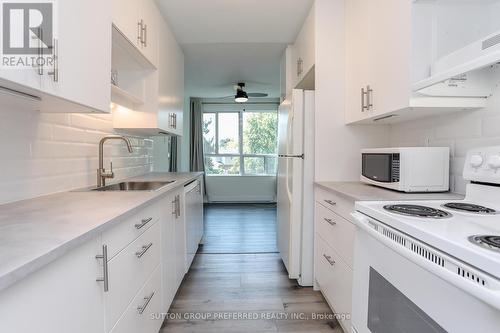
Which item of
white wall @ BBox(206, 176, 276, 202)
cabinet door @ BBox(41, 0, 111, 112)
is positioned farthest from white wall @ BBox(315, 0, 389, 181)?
white wall @ BBox(206, 176, 276, 202)

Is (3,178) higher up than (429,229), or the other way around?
(3,178)

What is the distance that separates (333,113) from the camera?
2.26 m

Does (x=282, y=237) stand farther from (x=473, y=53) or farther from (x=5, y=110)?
(x=5, y=110)

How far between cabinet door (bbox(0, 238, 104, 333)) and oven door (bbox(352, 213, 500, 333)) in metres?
0.94

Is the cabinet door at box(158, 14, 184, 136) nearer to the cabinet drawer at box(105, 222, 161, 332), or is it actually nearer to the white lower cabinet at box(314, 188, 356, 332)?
the cabinet drawer at box(105, 222, 161, 332)

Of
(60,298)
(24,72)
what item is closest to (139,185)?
(24,72)

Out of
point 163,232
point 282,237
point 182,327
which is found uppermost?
point 163,232

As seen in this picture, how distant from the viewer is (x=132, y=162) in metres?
2.65

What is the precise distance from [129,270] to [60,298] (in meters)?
0.45

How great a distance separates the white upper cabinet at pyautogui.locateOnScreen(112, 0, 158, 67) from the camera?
5.32 ft

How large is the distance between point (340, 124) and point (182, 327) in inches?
71.3

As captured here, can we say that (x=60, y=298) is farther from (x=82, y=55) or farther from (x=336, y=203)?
(x=336, y=203)

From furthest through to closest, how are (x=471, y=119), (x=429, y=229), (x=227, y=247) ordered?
(x=227, y=247) → (x=471, y=119) → (x=429, y=229)

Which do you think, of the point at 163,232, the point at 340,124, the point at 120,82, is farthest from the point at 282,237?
the point at 120,82
